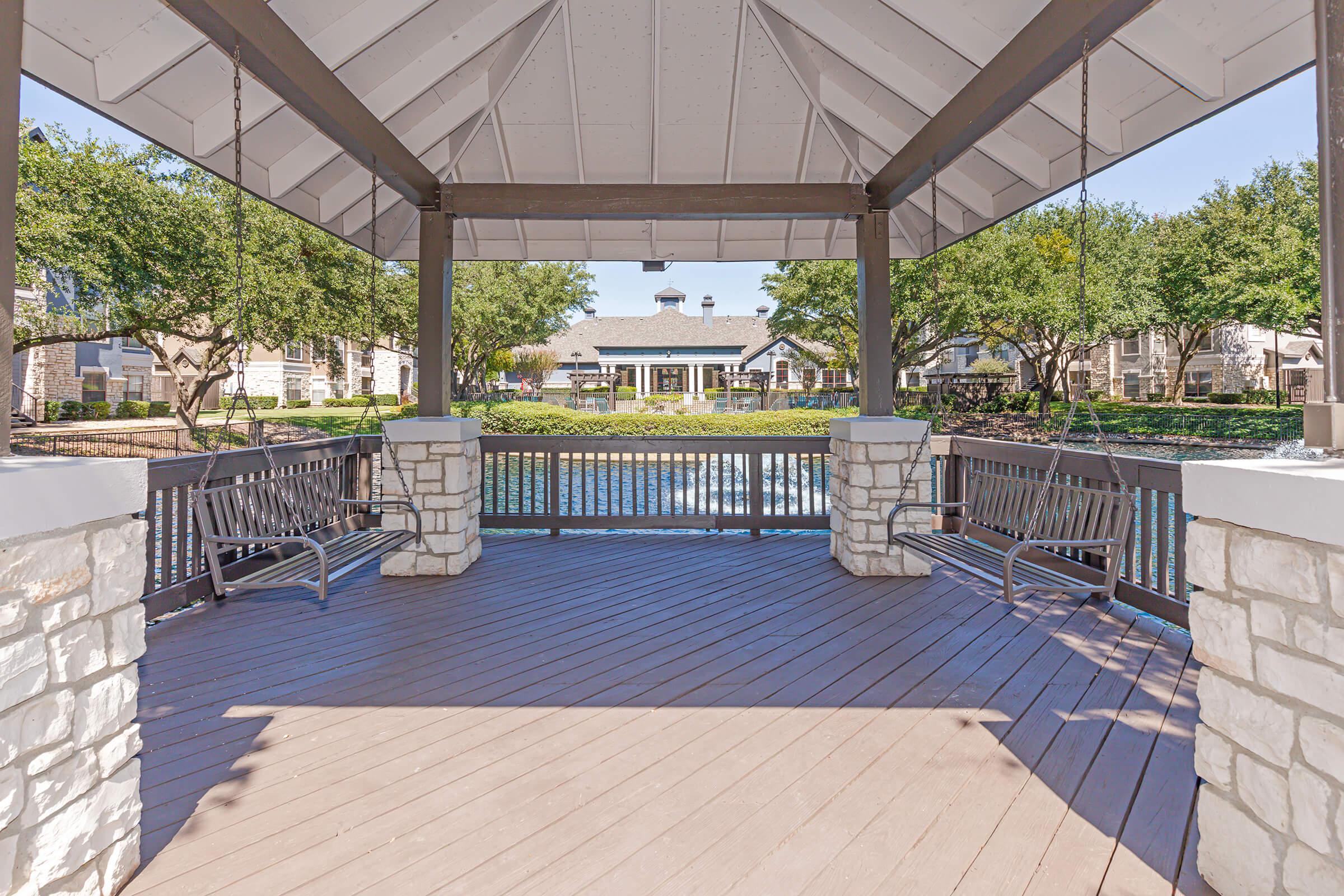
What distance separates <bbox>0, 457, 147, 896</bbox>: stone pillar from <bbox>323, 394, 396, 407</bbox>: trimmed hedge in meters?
35.8

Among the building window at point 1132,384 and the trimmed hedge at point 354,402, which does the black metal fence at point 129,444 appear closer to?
the trimmed hedge at point 354,402

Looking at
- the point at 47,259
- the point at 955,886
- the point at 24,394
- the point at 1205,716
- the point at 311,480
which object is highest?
the point at 47,259

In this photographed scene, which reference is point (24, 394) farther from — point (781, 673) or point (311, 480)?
point (781, 673)

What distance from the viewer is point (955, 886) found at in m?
1.69

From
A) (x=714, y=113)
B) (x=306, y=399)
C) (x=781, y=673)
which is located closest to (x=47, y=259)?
(x=714, y=113)

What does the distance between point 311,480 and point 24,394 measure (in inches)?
927

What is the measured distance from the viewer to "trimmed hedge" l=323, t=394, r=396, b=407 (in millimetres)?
36844

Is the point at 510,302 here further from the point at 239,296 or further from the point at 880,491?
the point at 239,296

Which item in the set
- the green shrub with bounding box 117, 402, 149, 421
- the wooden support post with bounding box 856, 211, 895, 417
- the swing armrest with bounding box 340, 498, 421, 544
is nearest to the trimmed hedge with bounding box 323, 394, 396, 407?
the green shrub with bounding box 117, 402, 149, 421

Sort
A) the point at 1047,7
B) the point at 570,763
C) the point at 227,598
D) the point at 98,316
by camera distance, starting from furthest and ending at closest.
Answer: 1. the point at 98,316
2. the point at 227,598
3. the point at 1047,7
4. the point at 570,763

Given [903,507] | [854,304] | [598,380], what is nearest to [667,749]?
[903,507]

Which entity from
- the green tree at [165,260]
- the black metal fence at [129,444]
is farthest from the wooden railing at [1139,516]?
the black metal fence at [129,444]

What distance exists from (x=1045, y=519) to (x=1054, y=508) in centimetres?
13

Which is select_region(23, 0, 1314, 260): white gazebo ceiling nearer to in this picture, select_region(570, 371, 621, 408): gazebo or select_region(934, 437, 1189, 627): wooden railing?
select_region(934, 437, 1189, 627): wooden railing
